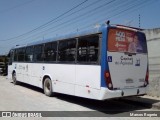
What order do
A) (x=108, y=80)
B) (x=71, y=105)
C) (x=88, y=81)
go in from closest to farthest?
(x=108, y=80) → (x=88, y=81) → (x=71, y=105)

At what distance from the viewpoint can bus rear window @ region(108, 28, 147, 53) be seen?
30.3ft

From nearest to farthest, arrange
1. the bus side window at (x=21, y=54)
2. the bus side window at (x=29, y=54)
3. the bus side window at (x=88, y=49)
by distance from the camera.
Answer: the bus side window at (x=88, y=49) → the bus side window at (x=29, y=54) → the bus side window at (x=21, y=54)

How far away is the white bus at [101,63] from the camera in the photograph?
29.9ft

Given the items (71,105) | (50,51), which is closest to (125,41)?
(71,105)

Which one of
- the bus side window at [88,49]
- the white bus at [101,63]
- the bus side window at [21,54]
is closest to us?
the white bus at [101,63]

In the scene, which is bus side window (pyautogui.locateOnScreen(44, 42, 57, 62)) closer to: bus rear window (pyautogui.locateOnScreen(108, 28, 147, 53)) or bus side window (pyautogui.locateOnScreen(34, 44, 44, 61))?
bus side window (pyautogui.locateOnScreen(34, 44, 44, 61))

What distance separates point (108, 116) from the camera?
28.5 ft

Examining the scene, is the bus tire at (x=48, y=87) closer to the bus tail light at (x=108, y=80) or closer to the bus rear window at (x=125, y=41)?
the bus tail light at (x=108, y=80)

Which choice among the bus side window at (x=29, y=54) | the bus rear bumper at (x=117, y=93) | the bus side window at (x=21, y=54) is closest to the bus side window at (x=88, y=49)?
the bus rear bumper at (x=117, y=93)

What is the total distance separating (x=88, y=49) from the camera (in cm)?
976

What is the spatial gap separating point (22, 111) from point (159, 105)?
192 inches

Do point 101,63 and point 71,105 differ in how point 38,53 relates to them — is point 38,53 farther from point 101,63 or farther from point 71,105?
point 101,63

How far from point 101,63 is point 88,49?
0.93 m

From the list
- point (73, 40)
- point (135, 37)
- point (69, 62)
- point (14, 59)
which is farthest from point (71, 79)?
point (14, 59)
